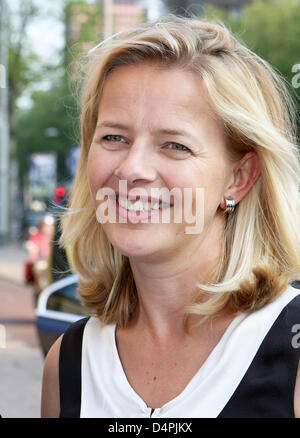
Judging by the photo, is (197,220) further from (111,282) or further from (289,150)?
(111,282)

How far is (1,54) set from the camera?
21250 mm

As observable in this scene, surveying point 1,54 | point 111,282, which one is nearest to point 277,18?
point 1,54

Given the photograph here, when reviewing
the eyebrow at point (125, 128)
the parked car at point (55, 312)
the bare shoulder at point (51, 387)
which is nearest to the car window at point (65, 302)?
the parked car at point (55, 312)

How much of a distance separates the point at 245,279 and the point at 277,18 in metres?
24.3

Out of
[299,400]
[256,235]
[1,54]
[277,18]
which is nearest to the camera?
[299,400]

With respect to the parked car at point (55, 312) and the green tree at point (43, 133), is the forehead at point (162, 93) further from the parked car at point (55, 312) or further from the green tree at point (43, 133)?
the green tree at point (43, 133)

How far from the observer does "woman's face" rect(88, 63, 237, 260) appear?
4.54 ft

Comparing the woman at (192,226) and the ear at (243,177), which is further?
the ear at (243,177)

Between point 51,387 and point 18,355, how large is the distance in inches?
243

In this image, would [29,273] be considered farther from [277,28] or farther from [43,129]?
[43,129]

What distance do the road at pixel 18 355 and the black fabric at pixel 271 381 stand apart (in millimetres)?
1568

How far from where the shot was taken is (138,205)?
4.67 feet

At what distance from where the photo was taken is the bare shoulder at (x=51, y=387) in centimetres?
165

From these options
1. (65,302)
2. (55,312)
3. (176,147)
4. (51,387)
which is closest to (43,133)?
(65,302)
